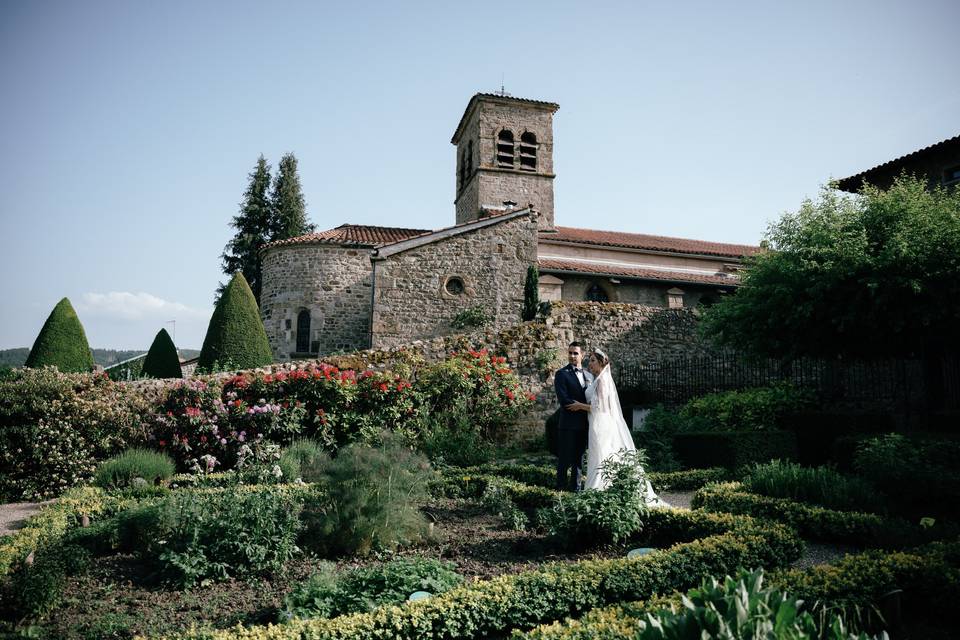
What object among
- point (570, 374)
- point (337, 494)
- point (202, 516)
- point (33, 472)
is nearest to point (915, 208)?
point (570, 374)

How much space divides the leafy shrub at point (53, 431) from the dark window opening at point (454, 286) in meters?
12.1

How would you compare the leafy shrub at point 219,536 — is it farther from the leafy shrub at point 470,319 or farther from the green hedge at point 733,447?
the leafy shrub at point 470,319

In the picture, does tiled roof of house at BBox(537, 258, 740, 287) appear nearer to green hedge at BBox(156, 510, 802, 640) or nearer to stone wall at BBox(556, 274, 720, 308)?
stone wall at BBox(556, 274, 720, 308)

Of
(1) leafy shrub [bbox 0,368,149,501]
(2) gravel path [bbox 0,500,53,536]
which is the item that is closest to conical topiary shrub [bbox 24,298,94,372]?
(1) leafy shrub [bbox 0,368,149,501]

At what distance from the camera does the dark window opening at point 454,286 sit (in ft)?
71.6

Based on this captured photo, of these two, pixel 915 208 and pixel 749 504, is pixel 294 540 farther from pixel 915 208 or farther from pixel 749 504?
pixel 915 208

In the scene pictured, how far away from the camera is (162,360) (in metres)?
19.1

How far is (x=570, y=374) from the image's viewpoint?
8766 millimetres

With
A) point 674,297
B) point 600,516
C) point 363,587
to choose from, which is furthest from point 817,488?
point 674,297

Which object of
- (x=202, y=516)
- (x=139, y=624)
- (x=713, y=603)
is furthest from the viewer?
(x=202, y=516)

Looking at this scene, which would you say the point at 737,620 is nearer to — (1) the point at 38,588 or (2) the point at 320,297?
(1) the point at 38,588

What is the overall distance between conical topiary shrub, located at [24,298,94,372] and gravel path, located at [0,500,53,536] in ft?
26.2

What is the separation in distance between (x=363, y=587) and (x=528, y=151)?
100 feet

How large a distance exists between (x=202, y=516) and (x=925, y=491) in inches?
296
